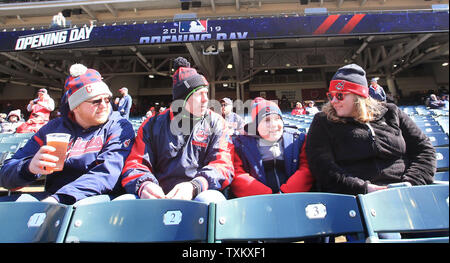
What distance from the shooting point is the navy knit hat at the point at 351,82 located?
139 cm

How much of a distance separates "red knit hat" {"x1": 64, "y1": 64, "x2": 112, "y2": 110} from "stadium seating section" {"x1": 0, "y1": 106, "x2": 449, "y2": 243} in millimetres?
748

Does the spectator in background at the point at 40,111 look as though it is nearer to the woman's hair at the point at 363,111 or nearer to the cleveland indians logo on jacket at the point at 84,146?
the cleveland indians logo on jacket at the point at 84,146

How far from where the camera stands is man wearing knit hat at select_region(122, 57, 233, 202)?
1271 millimetres

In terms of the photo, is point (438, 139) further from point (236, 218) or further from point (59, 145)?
point (59, 145)

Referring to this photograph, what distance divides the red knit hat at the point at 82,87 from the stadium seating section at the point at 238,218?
2.45 feet

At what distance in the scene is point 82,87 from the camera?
56.8 inches

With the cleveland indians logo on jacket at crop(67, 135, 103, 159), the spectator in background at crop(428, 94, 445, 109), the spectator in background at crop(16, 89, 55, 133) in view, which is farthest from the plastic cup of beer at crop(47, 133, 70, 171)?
the spectator in background at crop(428, 94, 445, 109)

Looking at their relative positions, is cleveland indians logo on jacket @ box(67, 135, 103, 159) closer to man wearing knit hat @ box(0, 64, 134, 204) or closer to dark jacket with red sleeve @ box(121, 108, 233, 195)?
man wearing knit hat @ box(0, 64, 134, 204)

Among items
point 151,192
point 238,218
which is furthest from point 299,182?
point 151,192

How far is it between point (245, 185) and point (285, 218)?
0.58m

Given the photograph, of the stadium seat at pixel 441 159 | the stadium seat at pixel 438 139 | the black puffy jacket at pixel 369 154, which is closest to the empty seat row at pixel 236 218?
the black puffy jacket at pixel 369 154
